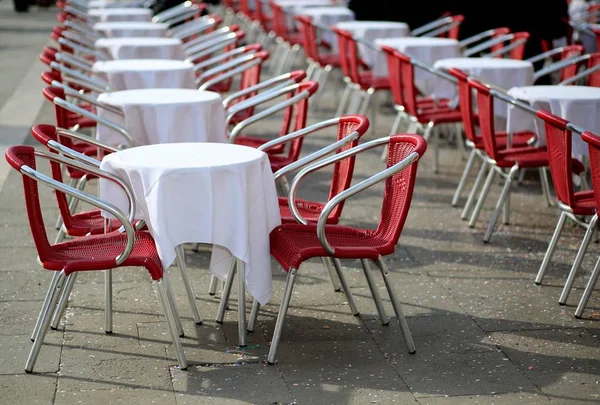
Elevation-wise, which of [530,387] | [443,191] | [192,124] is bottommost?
[443,191]

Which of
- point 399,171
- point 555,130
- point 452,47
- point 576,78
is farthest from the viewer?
point 452,47

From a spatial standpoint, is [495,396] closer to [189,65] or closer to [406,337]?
[406,337]

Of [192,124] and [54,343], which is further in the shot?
[192,124]

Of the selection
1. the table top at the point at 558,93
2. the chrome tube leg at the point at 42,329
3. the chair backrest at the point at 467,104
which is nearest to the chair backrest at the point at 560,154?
the table top at the point at 558,93

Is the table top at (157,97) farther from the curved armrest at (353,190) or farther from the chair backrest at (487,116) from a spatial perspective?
the curved armrest at (353,190)

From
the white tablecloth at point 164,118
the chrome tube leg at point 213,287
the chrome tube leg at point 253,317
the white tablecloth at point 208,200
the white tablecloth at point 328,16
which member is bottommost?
the white tablecloth at point 328,16

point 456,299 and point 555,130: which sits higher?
point 555,130

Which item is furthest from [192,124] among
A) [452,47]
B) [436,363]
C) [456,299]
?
[452,47]

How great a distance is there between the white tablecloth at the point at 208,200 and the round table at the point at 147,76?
3088mm

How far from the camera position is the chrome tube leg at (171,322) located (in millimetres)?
4273

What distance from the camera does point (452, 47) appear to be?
30.8 ft

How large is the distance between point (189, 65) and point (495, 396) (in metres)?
4.45

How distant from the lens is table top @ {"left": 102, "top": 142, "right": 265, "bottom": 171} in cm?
434

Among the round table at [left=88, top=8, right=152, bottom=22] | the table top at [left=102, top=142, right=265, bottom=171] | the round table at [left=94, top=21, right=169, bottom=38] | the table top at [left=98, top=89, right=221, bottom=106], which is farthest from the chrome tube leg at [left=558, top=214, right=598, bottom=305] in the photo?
the round table at [left=88, top=8, right=152, bottom=22]
